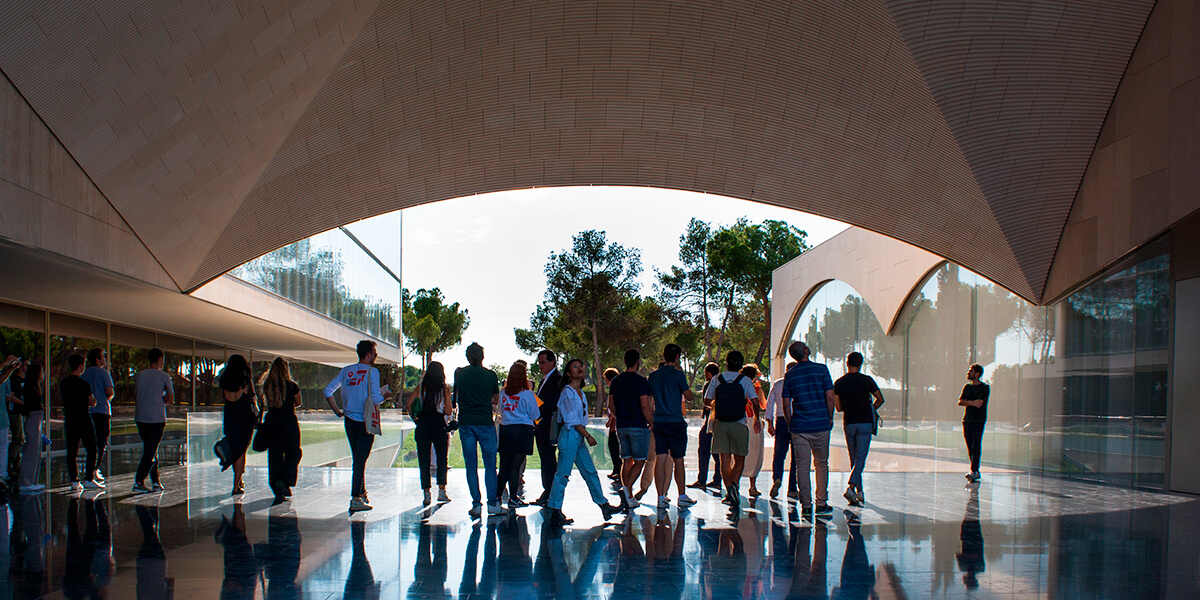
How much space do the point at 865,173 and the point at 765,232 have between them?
44.9m

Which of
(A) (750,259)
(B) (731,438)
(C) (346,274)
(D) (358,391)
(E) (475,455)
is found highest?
(A) (750,259)

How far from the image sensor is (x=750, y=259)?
57719mm

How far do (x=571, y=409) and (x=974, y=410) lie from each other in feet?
22.6

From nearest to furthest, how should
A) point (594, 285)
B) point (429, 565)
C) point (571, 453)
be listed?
point (429, 565)
point (571, 453)
point (594, 285)

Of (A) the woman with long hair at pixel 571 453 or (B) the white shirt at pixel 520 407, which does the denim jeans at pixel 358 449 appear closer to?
(B) the white shirt at pixel 520 407

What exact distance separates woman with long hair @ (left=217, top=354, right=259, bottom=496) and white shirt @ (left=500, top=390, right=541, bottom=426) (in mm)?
3164

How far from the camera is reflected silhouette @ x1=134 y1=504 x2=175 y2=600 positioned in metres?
5.04

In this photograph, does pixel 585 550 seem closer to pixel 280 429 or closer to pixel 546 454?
pixel 546 454

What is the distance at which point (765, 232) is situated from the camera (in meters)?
60.2

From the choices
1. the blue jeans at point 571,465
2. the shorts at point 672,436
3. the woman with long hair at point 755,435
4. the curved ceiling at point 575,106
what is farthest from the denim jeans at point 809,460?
the curved ceiling at point 575,106

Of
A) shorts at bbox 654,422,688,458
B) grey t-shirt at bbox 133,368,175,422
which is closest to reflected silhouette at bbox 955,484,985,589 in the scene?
shorts at bbox 654,422,688,458

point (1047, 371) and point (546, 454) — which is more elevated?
point (1047, 371)

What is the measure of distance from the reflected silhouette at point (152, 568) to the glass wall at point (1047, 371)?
11.8 meters

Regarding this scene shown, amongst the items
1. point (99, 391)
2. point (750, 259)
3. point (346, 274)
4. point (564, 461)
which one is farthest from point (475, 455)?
point (750, 259)
